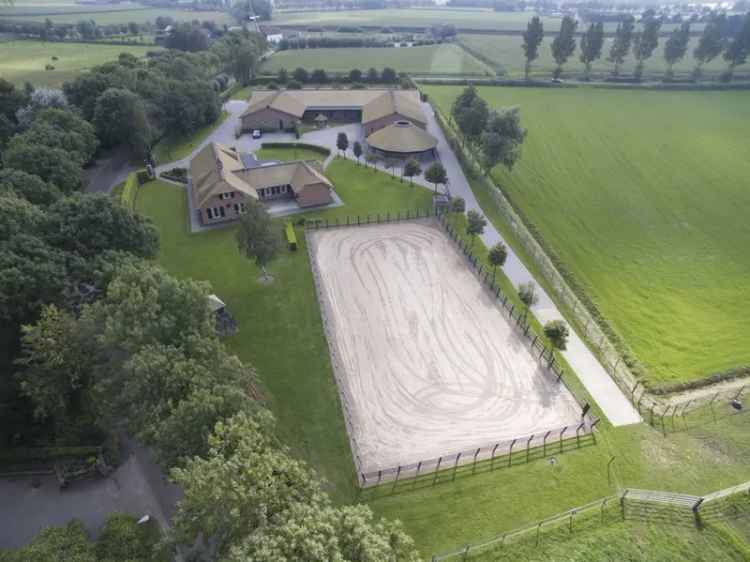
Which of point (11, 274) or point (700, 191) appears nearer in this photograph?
point (11, 274)

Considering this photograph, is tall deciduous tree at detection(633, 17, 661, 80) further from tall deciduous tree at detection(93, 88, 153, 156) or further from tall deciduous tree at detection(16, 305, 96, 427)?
tall deciduous tree at detection(16, 305, 96, 427)

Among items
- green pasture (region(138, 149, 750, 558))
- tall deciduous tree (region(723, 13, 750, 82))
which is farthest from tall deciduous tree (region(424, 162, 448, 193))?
tall deciduous tree (region(723, 13, 750, 82))

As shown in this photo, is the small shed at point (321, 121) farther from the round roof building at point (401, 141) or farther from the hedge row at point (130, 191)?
the hedge row at point (130, 191)

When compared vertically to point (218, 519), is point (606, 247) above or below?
below

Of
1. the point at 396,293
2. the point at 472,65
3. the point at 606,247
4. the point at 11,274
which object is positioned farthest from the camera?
the point at 472,65

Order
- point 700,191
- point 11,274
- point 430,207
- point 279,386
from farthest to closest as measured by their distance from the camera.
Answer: point 700,191 < point 430,207 < point 279,386 < point 11,274

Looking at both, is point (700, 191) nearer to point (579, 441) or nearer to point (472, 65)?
point (579, 441)

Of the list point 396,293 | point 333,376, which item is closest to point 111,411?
point 333,376
